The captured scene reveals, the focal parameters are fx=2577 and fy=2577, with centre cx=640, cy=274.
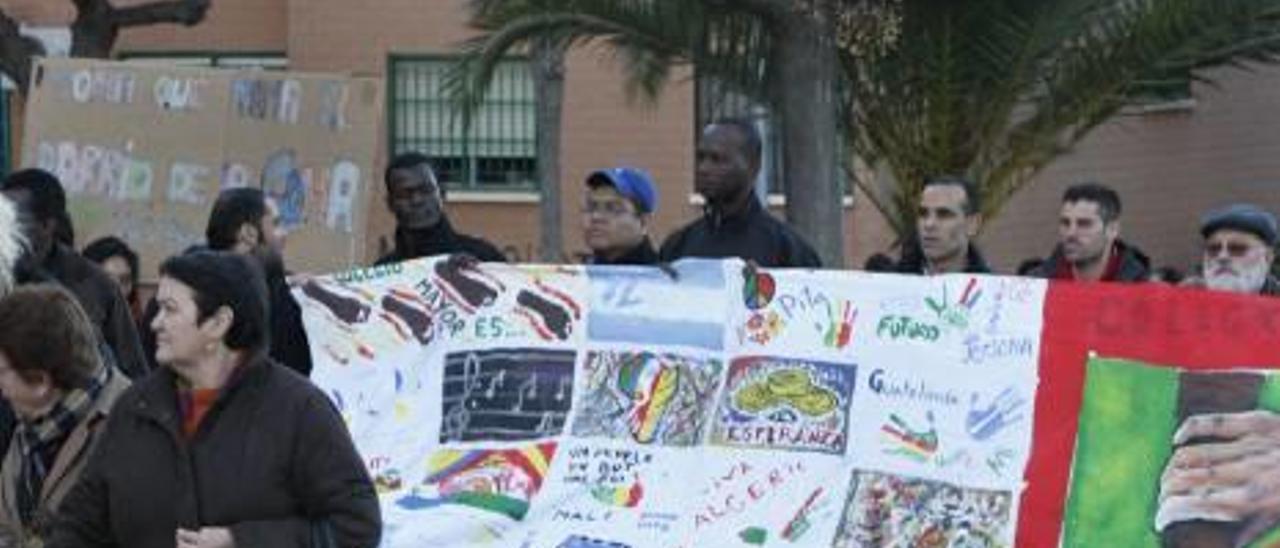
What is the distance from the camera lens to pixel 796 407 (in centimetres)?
838

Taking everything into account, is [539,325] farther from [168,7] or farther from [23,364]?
[168,7]

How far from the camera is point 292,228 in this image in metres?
15.7

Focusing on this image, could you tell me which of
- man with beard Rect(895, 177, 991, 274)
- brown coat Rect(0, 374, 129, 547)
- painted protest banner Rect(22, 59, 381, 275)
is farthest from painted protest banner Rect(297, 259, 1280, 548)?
painted protest banner Rect(22, 59, 381, 275)

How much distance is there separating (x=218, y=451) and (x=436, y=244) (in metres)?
4.60

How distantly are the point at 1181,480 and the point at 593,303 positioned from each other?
215 centimetres

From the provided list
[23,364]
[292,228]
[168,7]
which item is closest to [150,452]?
[23,364]

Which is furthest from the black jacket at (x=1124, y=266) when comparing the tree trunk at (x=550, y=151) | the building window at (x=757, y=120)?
the tree trunk at (x=550, y=151)

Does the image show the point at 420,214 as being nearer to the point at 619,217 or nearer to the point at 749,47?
the point at 619,217

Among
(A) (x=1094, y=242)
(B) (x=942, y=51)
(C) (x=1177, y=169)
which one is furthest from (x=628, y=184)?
(C) (x=1177, y=169)

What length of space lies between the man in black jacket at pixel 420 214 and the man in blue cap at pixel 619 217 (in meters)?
0.92

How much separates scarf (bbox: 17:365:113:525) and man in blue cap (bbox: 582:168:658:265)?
3.24 m

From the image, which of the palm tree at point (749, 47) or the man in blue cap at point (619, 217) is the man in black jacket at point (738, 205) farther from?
the palm tree at point (749, 47)

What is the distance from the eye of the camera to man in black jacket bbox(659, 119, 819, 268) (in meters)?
8.95

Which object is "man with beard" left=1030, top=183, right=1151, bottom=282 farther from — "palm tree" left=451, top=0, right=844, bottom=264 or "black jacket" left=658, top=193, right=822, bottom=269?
"palm tree" left=451, top=0, right=844, bottom=264
